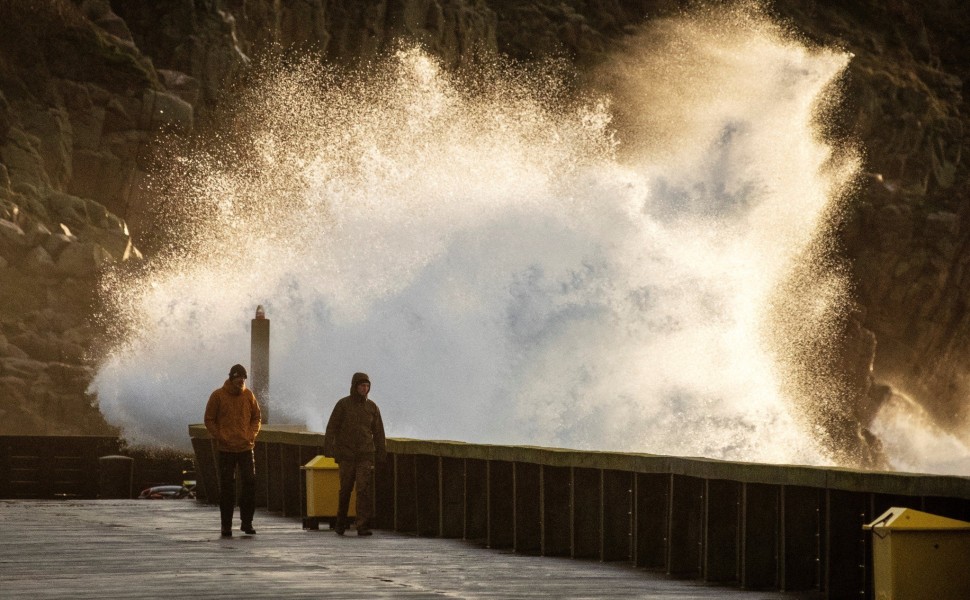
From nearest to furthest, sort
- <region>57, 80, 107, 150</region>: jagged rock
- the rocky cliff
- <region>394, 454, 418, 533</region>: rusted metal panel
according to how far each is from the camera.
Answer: <region>394, 454, 418, 533</region>: rusted metal panel, the rocky cliff, <region>57, 80, 107, 150</region>: jagged rock

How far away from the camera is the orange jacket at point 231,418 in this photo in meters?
19.3

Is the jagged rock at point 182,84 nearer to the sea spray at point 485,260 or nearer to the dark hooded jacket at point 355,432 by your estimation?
the sea spray at point 485,260

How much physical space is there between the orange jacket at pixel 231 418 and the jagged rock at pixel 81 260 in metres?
63.5

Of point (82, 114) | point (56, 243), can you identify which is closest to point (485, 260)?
point (56, 243)

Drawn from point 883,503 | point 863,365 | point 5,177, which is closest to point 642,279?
point 5,177

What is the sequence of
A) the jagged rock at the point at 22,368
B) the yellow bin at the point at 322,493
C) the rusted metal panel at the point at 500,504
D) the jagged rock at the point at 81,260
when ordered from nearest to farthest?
the rusted metal panel at the point at 500,504
the yellow bin at the point at 322,493
the jagged rock at the point at 22,368
the jagged rock at the point at 81,260

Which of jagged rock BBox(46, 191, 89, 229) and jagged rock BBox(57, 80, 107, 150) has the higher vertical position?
jagged rock BBox(57, 80, 107, 150)

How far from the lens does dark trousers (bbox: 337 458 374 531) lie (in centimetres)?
2008

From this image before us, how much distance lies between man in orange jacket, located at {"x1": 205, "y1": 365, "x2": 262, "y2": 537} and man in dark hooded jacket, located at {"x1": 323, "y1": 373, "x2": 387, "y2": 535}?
99 cm

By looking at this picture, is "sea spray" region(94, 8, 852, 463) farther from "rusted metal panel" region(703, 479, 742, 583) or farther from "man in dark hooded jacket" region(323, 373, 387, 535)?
"rusted metal panel" region(703, 479, 742, 583)

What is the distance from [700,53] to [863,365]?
84.3ft

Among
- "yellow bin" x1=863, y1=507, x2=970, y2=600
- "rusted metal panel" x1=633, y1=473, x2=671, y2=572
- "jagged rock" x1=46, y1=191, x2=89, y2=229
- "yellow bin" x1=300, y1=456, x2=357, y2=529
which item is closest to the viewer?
"yellow bin" x1=863, y1=507, x2=970, y2=600

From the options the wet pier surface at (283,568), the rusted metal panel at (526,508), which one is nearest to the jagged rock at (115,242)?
the wet pier surface at (283,568)

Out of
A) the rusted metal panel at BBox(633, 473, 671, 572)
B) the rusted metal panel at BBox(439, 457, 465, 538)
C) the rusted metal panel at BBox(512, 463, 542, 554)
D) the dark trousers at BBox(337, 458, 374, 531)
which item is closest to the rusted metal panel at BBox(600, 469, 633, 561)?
the rusted metal panel at BBox(633, 473, 671, 572)
